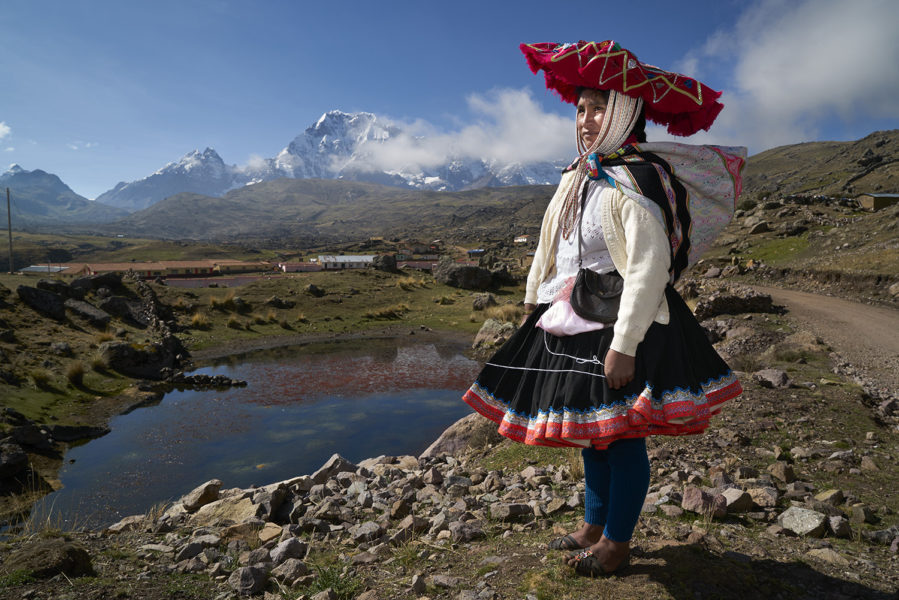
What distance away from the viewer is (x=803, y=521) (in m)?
3.47

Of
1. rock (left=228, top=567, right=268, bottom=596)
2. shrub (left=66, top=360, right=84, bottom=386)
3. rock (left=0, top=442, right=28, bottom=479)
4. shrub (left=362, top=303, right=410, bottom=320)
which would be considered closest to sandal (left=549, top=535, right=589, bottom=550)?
rock (left=228, top=567, right=268, bottom=596)

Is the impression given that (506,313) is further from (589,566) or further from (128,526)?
(589,566)

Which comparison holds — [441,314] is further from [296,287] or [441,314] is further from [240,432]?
[240,432]

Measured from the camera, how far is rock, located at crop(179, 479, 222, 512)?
18.4 feet

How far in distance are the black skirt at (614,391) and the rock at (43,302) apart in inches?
812

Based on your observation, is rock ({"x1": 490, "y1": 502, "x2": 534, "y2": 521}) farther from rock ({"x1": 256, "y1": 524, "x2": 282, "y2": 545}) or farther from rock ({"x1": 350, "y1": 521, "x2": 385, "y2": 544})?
rock ({"x1": 256, "y1": 524, "x2": 282, "y2": 545})

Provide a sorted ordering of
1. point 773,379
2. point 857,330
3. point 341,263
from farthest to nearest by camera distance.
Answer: point 341,263 → point 857,330 → point 773,379

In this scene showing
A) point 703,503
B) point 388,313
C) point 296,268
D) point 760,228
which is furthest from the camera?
point 296,268

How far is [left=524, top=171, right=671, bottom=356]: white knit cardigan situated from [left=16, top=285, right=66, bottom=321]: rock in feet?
69.1

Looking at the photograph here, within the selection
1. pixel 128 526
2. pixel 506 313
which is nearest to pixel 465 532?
pixel 128 526

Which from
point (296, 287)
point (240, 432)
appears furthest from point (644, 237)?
point (296, 287)

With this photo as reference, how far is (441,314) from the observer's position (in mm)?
29000

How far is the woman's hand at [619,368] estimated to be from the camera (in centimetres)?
240

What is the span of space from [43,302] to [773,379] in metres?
22.0
